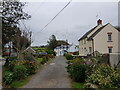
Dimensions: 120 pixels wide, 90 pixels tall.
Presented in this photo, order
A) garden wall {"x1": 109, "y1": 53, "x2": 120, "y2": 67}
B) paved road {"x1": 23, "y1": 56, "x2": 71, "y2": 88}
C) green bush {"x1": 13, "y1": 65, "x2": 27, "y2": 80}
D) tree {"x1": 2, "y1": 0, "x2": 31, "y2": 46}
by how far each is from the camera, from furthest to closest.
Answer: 1. tree {"x1": 2, "y1": 0, "x2": 31, "y2": 46}
2. green bush {"x1": 13, "y1": 65, "x2": 27, "y2": 80}
3. garden wall {"x1": 109, "y1": 53, "x2": 120, "y2": 67}
4. paved road {"x1": 23, "y1": 56, "x2": 71, "y2": 88}

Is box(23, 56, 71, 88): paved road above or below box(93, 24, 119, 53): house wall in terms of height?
below

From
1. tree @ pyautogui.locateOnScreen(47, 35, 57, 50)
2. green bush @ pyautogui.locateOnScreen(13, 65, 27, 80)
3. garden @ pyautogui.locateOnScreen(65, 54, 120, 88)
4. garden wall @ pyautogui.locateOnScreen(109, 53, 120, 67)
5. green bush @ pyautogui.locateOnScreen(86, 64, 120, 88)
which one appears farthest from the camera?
tree @ pyautogui.locateOnScreen(47, 35, 57, 50)

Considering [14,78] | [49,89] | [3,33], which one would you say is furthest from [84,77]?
[3,33]

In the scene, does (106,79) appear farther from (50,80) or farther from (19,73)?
(19,73)

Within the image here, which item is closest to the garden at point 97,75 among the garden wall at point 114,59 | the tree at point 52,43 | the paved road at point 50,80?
the garden wall at point 114,59

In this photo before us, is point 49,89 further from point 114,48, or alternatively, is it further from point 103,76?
point 114,48

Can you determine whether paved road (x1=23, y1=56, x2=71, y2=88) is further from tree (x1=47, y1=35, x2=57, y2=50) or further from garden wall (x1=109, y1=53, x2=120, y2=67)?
tree (x1=47, y1=35, x2=57, y2=50)

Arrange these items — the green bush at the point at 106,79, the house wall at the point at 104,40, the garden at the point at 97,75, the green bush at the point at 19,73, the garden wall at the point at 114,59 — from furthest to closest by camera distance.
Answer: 1. the house wall at the point at 104,40
2. the green bush at the point at 19,73
3. the garden wall at the point at 114,59
4. the garden at the point at 97,75
5. the green bush at the point at 106,79

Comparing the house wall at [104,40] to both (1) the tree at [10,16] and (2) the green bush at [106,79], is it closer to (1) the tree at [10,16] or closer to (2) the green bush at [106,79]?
(1) the tree at [10,16]

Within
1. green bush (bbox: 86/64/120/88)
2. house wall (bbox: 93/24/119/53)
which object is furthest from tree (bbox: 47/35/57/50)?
green bush (bbox: 86/64/120/88)

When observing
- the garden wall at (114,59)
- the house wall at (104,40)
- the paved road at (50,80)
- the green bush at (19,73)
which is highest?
the house wall at (104,40)

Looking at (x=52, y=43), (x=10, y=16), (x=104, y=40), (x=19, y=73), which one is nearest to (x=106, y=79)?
(x=19, y=73)

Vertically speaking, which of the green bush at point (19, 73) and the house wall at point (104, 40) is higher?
the house wall at point (104, 40)

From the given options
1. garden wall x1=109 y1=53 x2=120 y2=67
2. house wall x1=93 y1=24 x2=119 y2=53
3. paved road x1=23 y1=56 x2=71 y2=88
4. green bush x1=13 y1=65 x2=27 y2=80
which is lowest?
paved road x1=23 y1=56 x2=71 y2=88
